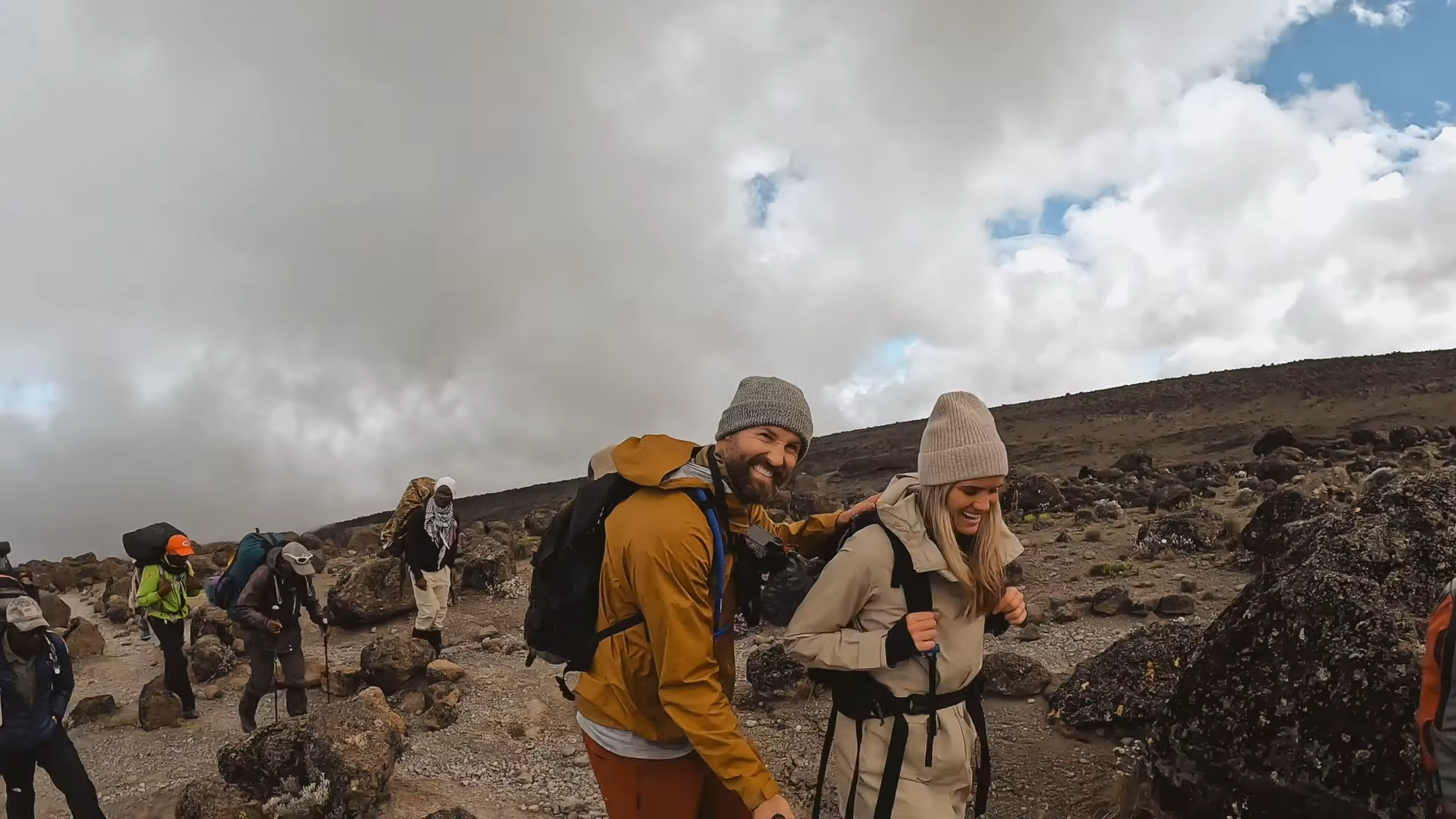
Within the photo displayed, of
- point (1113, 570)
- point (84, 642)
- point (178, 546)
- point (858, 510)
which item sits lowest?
point (1113, 570)

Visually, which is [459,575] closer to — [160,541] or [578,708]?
[160,541]

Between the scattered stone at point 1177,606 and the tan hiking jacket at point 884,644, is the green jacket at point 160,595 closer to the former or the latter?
the tan hiking jacket at point 884,644

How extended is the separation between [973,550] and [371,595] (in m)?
12.9

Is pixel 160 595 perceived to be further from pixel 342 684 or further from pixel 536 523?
pixel 536 523

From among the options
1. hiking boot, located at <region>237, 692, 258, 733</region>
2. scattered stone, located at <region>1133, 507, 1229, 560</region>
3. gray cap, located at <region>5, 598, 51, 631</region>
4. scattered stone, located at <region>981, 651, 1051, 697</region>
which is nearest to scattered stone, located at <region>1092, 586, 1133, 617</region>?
scattered stone, located at <region>981, 651, 1051, 697</region>

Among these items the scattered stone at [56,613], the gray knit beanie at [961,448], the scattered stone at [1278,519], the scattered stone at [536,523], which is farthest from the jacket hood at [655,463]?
the scattered stone at [536,523]

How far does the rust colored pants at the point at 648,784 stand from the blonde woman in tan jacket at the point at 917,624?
53 centimetres

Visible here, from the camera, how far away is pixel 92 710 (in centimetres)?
1066

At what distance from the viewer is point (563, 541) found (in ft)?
9.81

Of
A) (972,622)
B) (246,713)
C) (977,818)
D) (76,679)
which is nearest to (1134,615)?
(977,818)

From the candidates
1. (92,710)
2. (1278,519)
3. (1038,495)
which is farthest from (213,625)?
(1038,495)

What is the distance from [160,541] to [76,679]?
6873 mm

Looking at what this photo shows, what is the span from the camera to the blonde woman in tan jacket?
306 cm

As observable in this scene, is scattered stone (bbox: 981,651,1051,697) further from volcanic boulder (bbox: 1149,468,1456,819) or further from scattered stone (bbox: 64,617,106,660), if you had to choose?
scattered stone (bbox: 64,617,106,660)
